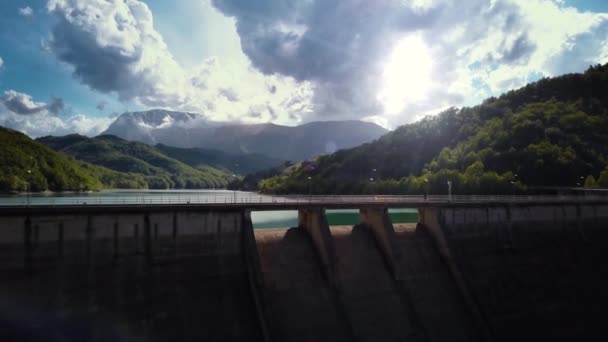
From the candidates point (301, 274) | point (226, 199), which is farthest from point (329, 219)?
point (301, 274)

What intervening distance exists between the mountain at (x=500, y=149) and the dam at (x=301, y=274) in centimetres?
3611

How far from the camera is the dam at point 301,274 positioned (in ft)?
59.6

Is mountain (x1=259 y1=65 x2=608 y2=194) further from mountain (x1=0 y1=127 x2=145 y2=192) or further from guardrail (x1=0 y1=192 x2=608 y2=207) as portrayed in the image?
mountain (x1=0 y1=127 x2=145 y2=192)

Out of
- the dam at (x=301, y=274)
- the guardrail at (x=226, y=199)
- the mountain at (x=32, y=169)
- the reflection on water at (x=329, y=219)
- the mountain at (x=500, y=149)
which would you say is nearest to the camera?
the dam at (x=301, y=274)

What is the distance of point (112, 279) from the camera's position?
19094 mm

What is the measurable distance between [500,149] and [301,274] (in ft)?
274

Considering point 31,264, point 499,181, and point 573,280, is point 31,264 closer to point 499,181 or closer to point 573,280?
point 573,280

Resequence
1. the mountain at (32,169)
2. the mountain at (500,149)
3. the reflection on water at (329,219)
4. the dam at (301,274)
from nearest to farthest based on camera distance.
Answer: the dam at (301,274) < the reflection on water at (329,219) < the mountain at (500,149) < the mountain at (32,169)

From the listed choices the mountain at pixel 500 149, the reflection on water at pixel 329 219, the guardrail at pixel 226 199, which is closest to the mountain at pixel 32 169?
the mountain at pixel 500 149

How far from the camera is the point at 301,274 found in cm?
2491

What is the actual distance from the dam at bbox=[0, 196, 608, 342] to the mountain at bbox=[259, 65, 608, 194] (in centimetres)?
3611

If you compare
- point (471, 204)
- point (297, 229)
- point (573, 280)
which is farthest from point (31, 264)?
point (573, 280)

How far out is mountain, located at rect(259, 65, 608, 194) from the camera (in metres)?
80.6

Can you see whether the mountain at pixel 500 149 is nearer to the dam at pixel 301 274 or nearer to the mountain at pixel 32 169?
the dam at pixel 301 274
